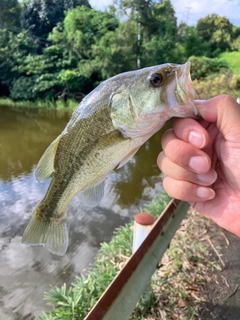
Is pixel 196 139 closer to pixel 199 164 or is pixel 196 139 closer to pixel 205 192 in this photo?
pixel 199 164

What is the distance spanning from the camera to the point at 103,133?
1195mm

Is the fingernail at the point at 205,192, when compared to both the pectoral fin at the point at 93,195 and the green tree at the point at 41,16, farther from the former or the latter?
the green tree at the point at 41,16

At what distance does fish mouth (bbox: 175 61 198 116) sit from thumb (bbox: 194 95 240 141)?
9.8 inches

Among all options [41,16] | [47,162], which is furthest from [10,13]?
[47,162]

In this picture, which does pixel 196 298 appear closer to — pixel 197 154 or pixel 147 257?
pixel 147 257

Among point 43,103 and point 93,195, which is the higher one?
point 93,195

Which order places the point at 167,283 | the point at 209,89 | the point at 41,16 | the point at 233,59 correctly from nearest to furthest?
the point at 167,283
the point at 209,89
the point at 233,59
the point at 41,16

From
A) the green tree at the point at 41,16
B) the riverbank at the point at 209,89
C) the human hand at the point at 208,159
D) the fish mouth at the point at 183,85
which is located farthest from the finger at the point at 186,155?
the green tree at the point at 41,16

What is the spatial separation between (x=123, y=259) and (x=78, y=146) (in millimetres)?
3142

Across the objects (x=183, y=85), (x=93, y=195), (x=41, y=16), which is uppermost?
(x=41, y=16)

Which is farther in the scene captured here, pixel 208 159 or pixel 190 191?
pixel 190 191

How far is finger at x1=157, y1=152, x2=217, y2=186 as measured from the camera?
1461 mm

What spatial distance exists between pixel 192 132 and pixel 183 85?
0.28 metres

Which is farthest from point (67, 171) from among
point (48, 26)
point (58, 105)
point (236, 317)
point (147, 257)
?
point (48, 26)
